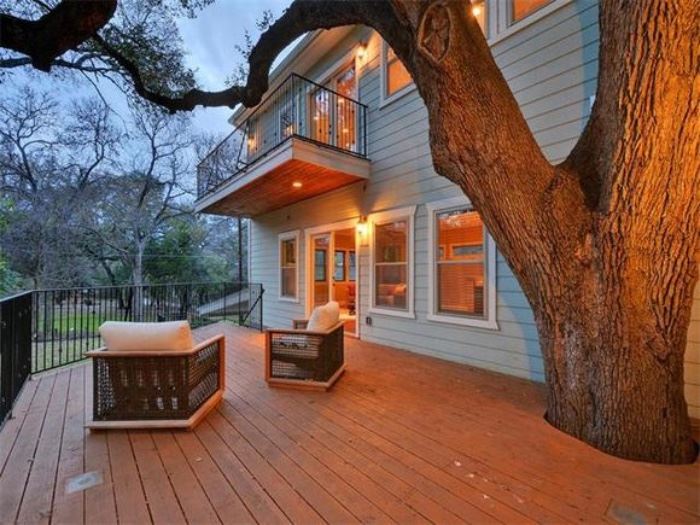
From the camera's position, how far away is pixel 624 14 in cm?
221

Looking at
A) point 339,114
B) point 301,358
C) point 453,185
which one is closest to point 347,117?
point 339,114

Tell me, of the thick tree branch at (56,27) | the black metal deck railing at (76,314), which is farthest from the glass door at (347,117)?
the thick tree branch at (56,27)

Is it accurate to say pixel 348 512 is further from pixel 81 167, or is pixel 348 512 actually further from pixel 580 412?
pixel 81 167

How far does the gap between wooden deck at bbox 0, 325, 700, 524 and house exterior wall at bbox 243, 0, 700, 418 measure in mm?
1052

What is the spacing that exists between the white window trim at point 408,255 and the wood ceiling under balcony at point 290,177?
0.84 m

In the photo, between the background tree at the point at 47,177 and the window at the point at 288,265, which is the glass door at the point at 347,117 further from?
the background tree at the point at 47,177

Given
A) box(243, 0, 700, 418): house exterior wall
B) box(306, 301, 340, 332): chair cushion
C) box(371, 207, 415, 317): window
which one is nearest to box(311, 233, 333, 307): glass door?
box(243, 0, 700, 418): house exterior wall

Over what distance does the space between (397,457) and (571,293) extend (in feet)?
5.66

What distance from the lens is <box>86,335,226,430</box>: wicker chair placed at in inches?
108

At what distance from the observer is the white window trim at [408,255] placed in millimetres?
5373


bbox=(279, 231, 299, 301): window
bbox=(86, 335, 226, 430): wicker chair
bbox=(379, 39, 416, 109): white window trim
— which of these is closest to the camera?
bbox=(86, 335, 226, 430): wicker chair

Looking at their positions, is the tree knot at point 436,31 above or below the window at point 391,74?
below

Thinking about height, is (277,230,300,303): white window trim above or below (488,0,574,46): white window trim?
below

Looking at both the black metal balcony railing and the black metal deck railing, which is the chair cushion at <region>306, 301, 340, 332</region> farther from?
the black metal deck railing
